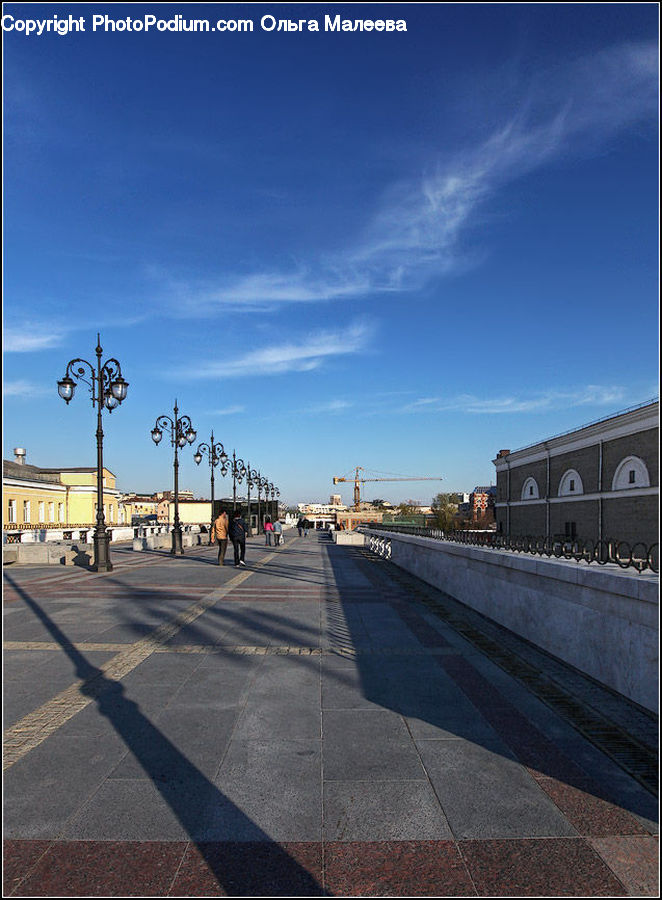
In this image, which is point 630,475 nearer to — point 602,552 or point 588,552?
point 588,552

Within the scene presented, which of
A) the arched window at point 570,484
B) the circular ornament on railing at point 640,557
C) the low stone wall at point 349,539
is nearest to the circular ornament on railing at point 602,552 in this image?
the circular ornament on railing at point 640,557

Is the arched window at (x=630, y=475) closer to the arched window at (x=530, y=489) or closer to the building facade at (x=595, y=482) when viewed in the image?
the building facade at (x=595, y=482)

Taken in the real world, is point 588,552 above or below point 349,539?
above

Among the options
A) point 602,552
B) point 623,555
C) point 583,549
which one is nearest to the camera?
point 623,555

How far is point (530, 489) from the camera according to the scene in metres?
48.4

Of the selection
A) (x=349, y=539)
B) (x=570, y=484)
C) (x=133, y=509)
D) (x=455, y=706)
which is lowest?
(x=133, y=509)

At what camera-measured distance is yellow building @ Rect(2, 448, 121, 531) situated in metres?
46.0

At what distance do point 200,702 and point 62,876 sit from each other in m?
2.39

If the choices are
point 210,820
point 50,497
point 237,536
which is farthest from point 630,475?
point 50,497

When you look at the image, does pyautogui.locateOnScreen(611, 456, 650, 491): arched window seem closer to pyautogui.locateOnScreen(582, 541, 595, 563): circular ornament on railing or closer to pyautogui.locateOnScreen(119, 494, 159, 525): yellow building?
pyautogui.locateOnScreen(582, 541, 595, 563): circular ornament on railing

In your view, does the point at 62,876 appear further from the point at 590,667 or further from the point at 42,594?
the point at 42,594

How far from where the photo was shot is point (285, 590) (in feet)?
40.7

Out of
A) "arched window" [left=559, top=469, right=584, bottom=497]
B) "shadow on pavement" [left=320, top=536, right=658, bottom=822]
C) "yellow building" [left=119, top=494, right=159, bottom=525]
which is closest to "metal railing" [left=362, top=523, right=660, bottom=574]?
"shadow on pavement" [left=320, top=536, right=658, bottom=822]

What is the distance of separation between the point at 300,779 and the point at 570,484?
41025 millimetres
